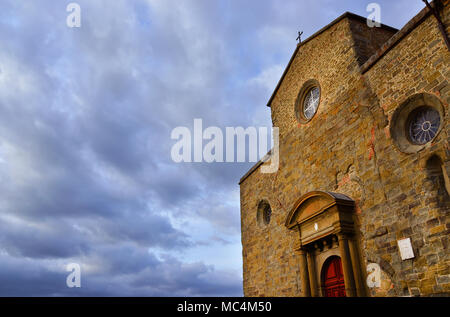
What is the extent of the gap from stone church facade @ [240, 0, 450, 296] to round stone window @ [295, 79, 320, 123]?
0.11ft

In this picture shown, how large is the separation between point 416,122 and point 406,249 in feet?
8.64

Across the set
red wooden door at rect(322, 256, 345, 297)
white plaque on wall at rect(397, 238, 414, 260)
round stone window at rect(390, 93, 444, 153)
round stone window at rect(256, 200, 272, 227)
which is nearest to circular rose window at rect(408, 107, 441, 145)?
round stone window at rect(390, 93, 444, 153)

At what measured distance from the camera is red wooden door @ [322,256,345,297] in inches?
315

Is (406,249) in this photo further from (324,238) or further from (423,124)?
(423,124)

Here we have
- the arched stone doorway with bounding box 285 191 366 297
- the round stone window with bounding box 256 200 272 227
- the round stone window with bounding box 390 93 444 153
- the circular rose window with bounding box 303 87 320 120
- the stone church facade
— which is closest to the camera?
the stone church facade

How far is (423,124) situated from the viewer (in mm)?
6539

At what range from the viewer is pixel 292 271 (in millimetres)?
9844

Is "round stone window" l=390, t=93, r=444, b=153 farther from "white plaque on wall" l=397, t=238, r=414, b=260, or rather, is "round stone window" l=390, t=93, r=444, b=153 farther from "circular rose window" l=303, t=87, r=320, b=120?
"circular rose window" l=303, t=87, r=320, b=120

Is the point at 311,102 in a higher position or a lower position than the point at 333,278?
higher

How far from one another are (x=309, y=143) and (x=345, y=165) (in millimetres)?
1816

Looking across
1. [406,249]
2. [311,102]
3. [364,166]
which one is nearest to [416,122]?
[364,166]
